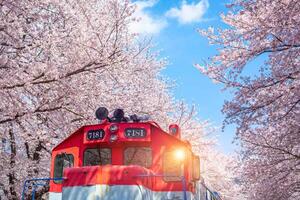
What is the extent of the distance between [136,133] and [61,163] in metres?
1.63

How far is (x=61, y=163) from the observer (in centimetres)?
746

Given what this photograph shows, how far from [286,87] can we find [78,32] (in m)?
5.62

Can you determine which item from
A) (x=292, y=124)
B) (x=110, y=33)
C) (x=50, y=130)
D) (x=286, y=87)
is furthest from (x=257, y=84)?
(x=50, y=130)

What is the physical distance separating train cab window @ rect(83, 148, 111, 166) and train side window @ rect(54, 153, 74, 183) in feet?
1.02

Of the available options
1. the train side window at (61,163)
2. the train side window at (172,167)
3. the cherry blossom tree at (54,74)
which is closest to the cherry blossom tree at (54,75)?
the cherry blossom tree at (54,74)

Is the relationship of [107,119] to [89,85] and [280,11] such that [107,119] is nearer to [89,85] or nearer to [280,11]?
[89,85]

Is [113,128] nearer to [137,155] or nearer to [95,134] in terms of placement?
[95,134]

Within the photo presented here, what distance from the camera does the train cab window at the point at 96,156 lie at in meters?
7.24

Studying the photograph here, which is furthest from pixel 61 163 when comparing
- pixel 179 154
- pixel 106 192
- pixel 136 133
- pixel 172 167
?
pixel 179 154

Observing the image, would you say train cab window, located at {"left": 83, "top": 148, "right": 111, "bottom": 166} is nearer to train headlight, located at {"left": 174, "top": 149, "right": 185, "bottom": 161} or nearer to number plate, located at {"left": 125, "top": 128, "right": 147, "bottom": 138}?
number plate, located at {"left": 125, "top": 128, "right": 147, "bottom": 138}

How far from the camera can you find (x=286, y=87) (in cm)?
938

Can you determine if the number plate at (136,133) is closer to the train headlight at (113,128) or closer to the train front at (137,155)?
the train front at (137,155)

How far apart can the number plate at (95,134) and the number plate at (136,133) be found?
492mm

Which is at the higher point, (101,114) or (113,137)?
(101,114)
